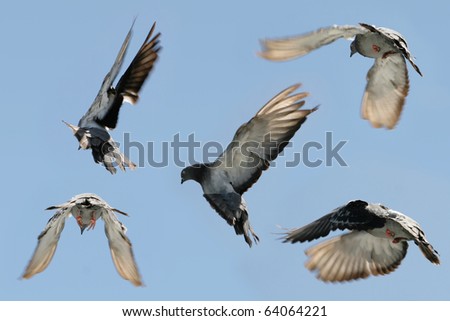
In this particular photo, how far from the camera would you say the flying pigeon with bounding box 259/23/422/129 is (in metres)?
17.4

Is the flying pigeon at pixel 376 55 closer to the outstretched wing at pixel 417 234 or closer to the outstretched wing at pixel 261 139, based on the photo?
the outstretched wing at pixel 261 139

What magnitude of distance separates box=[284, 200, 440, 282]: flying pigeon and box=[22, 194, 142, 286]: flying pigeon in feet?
8.21

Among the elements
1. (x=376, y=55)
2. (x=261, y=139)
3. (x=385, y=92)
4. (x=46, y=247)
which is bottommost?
(x=46, y=247)

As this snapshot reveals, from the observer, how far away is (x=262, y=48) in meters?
17.0

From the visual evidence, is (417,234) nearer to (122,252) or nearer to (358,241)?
(358,241)

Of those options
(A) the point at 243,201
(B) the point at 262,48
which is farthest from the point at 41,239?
(B) the point at 262,48

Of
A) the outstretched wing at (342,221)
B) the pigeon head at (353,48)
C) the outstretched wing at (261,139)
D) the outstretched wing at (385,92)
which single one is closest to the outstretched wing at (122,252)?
the outstretched wing at (261,139)

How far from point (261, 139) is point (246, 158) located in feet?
1.38

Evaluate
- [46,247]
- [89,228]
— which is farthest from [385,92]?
[46,247]

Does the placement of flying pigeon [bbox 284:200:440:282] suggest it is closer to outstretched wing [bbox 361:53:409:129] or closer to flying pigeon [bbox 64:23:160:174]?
outstretched wing [bbox 361:53:409:129]

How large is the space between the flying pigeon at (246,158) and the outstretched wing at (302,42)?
1.04 meters

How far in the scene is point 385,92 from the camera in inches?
758

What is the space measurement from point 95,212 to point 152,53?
3980 mm
